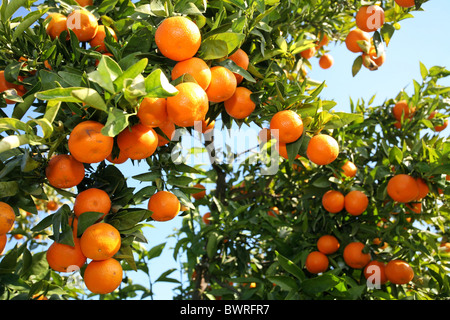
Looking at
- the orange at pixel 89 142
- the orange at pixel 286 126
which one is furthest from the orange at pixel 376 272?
the orange at pixel 89 142

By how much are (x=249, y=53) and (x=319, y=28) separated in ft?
4.27

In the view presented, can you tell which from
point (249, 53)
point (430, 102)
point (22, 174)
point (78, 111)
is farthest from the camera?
point (430, 102)

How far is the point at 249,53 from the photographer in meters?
2.00

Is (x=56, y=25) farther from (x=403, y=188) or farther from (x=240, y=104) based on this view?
(x=403, y=188)

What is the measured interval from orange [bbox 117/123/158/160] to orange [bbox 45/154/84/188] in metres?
0.22

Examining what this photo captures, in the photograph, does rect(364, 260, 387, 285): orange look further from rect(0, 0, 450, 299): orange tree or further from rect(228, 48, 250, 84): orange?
rect(228, 48, 250, 84): orange

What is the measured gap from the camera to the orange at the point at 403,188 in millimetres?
2400

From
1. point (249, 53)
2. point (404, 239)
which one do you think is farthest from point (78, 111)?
point (404, 239)

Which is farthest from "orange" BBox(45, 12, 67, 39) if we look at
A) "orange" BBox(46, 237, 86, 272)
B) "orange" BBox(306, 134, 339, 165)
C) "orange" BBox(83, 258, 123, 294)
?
"orange" BBox(306, 134, 339, 165)

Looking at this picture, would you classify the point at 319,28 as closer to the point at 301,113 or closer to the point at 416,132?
the point at 416,132

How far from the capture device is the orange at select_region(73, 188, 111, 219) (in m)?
1.52

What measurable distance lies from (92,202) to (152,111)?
1.48 ft

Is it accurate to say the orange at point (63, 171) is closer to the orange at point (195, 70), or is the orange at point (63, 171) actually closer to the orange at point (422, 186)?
the orange at point (195, 70)
